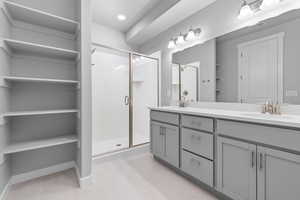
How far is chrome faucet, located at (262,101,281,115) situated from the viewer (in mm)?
1420

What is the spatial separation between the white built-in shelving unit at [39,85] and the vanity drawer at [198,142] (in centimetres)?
130

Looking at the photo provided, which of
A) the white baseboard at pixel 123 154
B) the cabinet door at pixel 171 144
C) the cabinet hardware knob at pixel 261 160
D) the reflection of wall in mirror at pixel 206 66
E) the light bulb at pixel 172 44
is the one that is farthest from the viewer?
the light bulb at pixel 172 44

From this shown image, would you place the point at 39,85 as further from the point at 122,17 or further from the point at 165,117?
the point at 122,17

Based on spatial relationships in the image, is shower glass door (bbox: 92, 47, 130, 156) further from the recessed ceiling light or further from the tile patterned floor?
the tile patterned floor

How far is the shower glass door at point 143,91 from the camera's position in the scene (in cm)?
319

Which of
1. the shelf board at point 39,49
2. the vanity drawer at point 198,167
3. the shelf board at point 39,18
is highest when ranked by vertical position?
the shelf board at point 39,18

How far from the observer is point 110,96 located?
132 inches

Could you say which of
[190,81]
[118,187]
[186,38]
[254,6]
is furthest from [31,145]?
[254,6]

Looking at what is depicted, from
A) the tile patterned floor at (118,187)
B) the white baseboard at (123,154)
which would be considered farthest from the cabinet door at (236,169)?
the white baseboard at (123,154)

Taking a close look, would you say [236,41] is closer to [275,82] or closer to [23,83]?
[275,82]

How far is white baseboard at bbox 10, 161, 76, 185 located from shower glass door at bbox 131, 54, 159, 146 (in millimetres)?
1385

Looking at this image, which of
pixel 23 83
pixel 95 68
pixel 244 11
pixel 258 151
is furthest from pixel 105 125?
pixel 244 11

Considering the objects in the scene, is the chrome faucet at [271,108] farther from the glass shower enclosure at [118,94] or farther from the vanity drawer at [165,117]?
the glass shower enclosure at [118,94]

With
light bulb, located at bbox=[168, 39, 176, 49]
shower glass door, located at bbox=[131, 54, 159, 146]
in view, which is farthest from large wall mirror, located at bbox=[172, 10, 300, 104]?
shower glass door, located at bbox=[131, 54, 159, 146]
